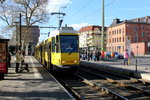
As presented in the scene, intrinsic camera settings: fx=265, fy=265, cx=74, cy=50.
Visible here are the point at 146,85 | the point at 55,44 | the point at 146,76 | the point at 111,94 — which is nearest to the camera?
the point at 111,94

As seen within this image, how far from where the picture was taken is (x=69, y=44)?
18.5 meters

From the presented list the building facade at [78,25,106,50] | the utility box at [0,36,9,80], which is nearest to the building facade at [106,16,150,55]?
the building facade at [78,25,106,50]

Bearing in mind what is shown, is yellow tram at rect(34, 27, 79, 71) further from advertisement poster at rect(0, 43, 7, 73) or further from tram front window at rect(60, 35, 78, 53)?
advertisement poster at rect(0, 43, 7, 73)

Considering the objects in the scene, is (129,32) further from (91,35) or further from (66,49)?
(66,49)

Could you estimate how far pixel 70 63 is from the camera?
18.2 m

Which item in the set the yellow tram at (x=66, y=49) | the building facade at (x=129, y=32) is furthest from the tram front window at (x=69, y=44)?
the building facade at (x=129, y=32)

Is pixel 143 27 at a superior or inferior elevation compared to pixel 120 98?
superior

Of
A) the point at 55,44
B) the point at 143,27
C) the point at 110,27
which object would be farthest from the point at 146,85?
the point at 110,27

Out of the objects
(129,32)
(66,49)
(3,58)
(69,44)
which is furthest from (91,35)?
(3,58)

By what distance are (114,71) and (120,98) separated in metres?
13.3

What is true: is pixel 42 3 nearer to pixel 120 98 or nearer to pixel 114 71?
pixel 114 71

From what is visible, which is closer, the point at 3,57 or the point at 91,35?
the point at 3,57

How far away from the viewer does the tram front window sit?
60.2 ft

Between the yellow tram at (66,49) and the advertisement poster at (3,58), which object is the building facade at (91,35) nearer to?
the yellow tram at (66,49)
